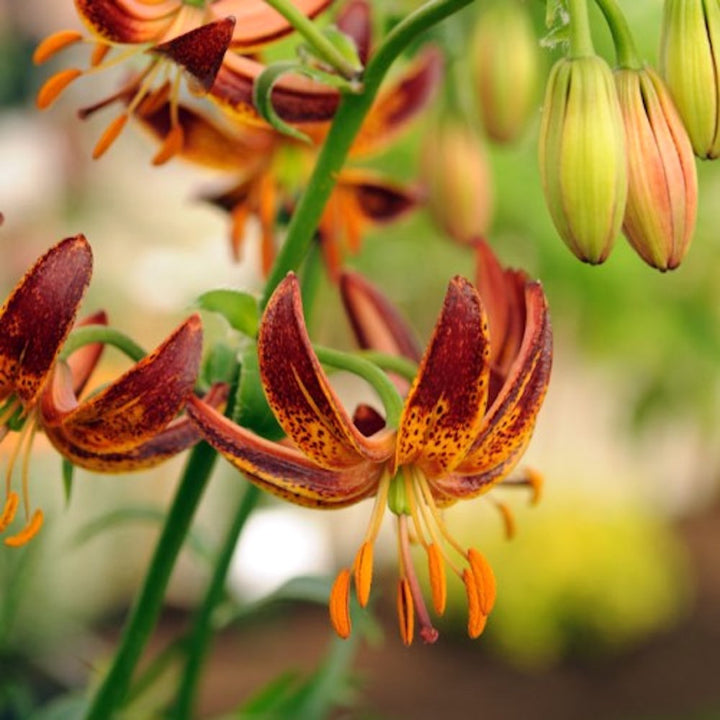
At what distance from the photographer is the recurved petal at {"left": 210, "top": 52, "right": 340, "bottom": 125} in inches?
A: 18.6

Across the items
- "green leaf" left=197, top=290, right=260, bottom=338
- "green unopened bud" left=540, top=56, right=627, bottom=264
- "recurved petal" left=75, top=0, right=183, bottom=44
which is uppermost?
Answer: "recurved petal" left=75, top=0, right=183, bottom=44

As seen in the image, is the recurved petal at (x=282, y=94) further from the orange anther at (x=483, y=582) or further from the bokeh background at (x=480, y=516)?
the bokeh background at (x=480, y=516)

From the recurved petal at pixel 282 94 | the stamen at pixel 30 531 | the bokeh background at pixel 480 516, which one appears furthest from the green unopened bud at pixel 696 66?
the bokeh background at pixel 480 516

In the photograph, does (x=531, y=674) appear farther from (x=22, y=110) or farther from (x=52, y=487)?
(x=22, y=110)

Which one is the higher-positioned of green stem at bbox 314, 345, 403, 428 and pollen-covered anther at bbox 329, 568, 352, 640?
green stem at bbox 314, 345, 403, 428

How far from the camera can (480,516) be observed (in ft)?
8.71

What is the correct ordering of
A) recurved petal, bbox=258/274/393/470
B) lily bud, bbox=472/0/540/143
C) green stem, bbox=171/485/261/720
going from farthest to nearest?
lily bud, bbox=472/0/540/143, green stem, bbox=171/485/261/720, recurved petal, bbox=258/274/393/470

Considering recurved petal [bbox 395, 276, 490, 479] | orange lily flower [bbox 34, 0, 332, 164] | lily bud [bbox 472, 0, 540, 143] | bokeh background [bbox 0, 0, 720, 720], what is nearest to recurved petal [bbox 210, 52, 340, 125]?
orange lily flower [bbox 34, 0, 332, 164]

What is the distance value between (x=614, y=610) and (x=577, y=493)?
0.25 meters

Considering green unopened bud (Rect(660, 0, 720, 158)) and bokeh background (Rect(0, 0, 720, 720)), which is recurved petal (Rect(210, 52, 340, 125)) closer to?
green unopened bud (Rect(660, 0, 720, 158))

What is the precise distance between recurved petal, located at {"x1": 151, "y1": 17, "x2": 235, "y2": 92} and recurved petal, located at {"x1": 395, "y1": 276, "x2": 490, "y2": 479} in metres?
0.10

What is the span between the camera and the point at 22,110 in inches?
139

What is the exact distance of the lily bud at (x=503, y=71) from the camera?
2.55 ft

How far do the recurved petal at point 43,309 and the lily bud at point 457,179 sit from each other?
1.36 feet
